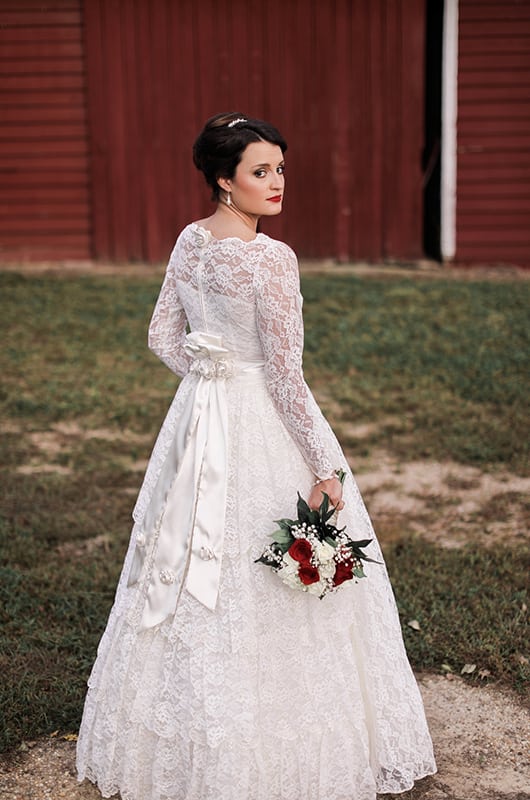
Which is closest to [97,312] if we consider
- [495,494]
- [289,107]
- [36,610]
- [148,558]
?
[289,107]

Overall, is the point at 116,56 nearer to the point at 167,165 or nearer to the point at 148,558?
the point at 167,165

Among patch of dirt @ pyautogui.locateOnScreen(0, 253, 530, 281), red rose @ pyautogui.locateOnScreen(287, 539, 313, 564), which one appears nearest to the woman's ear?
red rose @ pyautogui.locateOnScreen(287, 539, 313, 564)

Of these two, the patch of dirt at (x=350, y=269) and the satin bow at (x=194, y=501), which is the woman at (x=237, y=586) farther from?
the patch of dirt at (x=350, y=269)

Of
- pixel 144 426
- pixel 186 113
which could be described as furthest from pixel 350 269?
pixel 144 426

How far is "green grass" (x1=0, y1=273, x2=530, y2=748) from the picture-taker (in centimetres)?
416

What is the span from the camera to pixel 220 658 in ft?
9.58

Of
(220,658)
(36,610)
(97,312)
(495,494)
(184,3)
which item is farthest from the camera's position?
(184,3)

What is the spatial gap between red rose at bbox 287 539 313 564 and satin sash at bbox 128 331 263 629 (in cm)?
22

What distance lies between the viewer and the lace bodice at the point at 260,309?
283 centimetres

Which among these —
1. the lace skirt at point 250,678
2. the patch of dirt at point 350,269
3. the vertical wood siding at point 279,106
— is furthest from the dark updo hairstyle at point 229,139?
the vertical wood siding at point 279,106

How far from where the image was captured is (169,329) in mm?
3270

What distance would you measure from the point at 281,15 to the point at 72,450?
659 cm

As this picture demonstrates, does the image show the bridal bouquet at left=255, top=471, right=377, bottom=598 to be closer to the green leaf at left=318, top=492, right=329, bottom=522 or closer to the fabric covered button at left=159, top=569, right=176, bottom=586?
the green leaf at left=318, top=492, right=329, bottom=522

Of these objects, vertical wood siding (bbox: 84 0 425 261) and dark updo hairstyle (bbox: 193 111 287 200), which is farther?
vertical wood siding (bbox: 84 0 425 261)
